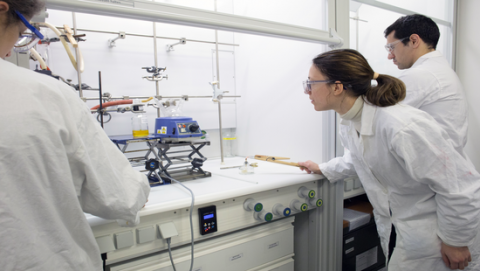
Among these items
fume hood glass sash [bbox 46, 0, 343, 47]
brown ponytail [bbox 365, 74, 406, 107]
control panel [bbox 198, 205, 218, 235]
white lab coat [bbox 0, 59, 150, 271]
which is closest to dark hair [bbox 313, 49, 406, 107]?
brown ponytail [bbox 365, 74, 406, 107]

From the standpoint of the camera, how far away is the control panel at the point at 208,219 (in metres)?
1.11

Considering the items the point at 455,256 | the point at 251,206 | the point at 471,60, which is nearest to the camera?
the point at 455,256

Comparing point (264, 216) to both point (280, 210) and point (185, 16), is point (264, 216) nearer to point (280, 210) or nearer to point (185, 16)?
point (280, 210)

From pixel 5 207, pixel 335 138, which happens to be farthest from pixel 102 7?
pixel 335 138

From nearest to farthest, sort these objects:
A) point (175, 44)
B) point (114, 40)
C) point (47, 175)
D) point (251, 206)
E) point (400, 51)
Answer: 1. point (47, 175)
2. point (251, 206)
3. point (400, 51)
4. point (114, 40)
5. point (175, 44)

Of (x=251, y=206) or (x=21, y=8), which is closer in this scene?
(x=21, y=8)

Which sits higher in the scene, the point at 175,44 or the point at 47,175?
the point at 175,44

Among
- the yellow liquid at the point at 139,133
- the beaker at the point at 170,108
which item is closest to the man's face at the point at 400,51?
the beaker at the point at 170,108

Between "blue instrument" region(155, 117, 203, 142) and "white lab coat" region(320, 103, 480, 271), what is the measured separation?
68 centimetres

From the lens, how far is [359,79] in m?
1.08

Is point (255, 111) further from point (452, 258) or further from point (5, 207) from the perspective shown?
point (5, 207)

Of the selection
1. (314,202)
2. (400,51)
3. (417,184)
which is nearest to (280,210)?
(314,202)

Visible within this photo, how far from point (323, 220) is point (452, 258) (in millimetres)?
607

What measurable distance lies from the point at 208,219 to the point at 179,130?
1.38 feet
